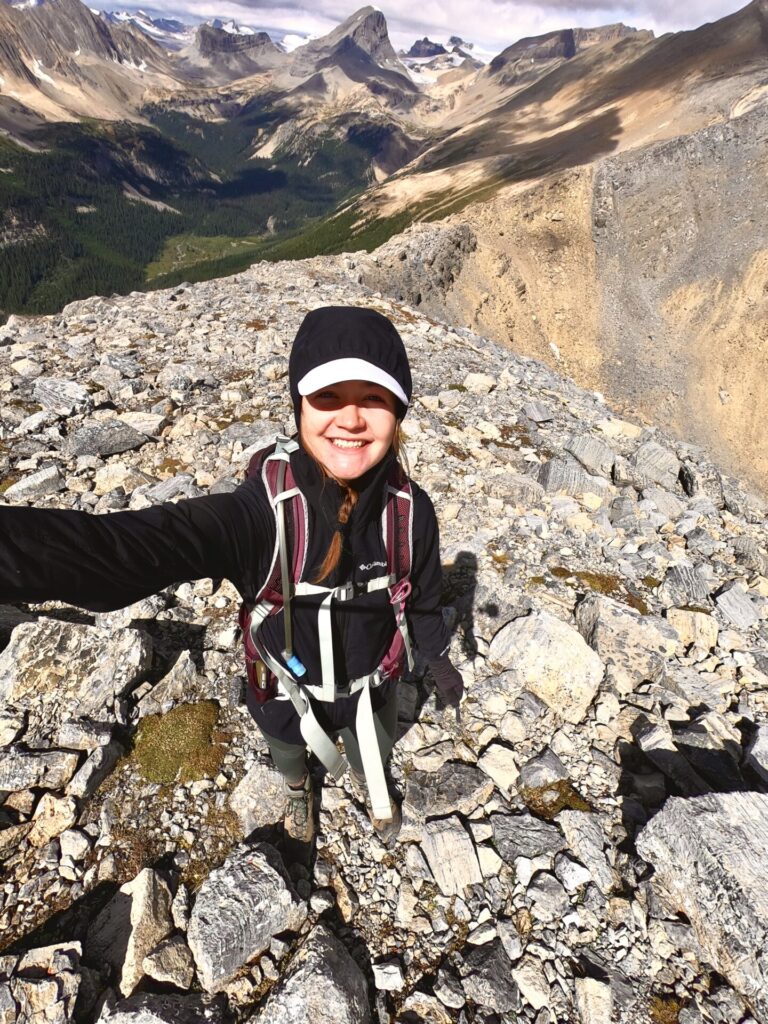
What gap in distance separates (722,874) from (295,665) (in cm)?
347

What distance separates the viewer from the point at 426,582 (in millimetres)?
3949

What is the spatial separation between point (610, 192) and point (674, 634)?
244ft

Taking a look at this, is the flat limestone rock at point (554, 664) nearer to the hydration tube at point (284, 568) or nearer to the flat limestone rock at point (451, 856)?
the flat limestone rock at point (451, 856)

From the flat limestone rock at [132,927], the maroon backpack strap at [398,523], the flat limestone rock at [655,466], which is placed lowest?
the flat limestone rock at [655,466]

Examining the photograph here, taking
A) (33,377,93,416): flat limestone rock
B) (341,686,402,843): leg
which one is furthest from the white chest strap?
(33,377,93,416): flat limestone rock

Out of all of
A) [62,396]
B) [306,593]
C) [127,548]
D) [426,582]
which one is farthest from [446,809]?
[62,396]

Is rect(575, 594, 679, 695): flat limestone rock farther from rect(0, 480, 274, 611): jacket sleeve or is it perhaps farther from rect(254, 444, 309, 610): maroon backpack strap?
rect(0, 480, 274, 611): jacket sleeve

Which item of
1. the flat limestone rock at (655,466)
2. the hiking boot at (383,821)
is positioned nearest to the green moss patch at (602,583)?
the flat limestone rock at (655,466)

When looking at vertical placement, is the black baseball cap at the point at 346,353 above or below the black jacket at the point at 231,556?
above

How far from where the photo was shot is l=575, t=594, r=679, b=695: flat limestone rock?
6.17m

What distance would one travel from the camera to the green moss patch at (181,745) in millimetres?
4691

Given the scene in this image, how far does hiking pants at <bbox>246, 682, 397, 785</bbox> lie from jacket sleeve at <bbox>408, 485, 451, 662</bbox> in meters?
0.49

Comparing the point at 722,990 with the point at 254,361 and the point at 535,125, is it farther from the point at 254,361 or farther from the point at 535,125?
the point at 535,125

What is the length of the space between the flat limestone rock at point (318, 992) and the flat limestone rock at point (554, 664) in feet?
10.8
